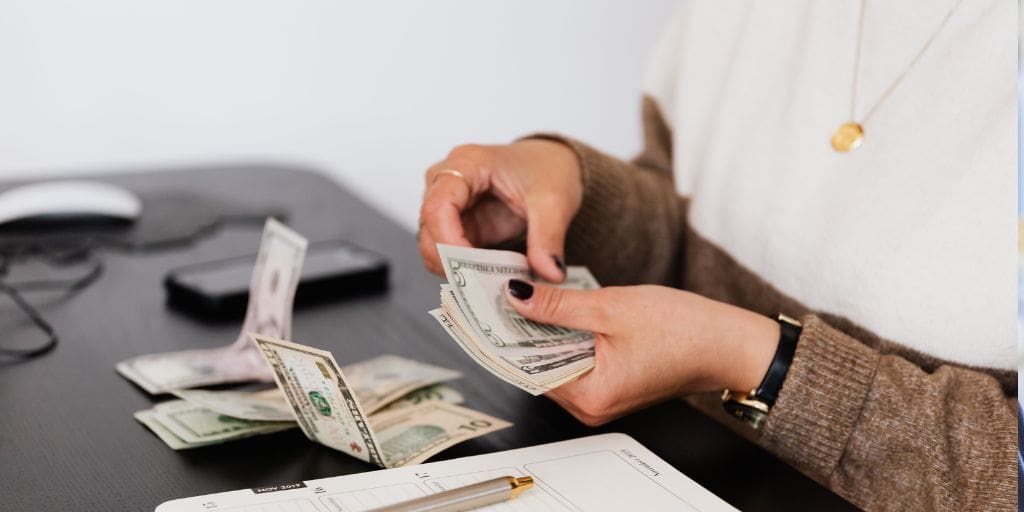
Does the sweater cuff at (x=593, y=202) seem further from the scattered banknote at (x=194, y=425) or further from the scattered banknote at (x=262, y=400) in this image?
the scattered banknote at (x=194, y=425)

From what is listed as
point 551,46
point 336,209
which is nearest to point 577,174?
point 336,209

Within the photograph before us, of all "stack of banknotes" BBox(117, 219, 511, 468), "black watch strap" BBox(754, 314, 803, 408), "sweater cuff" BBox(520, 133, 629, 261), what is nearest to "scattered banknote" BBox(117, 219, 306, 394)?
"stack of banknotes" BBox(117, 219, 511, 468)

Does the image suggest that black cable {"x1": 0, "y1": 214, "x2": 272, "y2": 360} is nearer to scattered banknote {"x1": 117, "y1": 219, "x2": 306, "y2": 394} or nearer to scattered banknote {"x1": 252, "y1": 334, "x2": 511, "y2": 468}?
scattered banknote {"x1": 117, "y1": 219, "x2": 306, "y2": 394}

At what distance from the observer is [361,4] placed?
83.3 inches

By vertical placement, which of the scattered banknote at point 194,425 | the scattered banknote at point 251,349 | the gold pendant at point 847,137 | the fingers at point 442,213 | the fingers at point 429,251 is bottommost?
the scattered banknote at point 194,425

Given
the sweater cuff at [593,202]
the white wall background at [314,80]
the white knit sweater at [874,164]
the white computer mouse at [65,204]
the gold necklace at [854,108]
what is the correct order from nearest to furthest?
the white knit sweater at [874,164] < the gold necklace at [854,108] < the sweater cuff at [593,202] < the white computer mouse at [65,204] < the white wall background at [314,80]

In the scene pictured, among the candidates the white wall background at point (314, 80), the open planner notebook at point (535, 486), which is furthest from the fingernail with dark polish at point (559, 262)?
the white wall background at point (314, 80)

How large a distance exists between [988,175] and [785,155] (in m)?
0.24

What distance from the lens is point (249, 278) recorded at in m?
1.04

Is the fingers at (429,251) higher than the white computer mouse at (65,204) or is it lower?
higher

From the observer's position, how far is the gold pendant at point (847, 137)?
94 cm

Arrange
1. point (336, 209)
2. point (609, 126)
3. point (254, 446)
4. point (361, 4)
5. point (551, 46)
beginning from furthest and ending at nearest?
point (609, 126)
point (551, 46)
point (361, 4)
point (336, 209)
point (254, 446)

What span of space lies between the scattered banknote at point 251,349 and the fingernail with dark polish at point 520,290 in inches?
9.2

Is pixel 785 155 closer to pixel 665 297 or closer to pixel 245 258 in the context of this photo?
pixel 665 297
